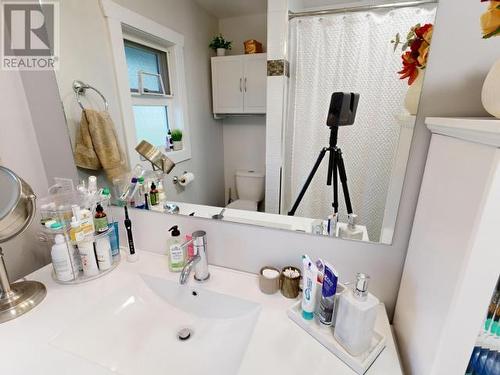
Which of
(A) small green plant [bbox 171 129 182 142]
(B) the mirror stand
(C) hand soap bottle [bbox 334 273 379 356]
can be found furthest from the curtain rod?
(B) the mirror stand

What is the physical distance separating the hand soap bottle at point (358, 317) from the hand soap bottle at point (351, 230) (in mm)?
211

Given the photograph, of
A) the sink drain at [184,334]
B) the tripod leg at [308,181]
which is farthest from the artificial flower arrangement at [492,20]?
the sink drain at [184,334]

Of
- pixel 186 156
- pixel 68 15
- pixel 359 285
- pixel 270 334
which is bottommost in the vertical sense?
pixel 270 334

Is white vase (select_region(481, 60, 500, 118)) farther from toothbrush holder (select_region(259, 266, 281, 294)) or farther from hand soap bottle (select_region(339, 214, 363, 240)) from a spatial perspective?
toothbrush holder (select_region(259, 266, 281, 294))

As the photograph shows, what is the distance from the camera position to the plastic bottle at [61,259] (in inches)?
31.9

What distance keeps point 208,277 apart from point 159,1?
0.98m

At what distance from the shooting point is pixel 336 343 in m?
0.58

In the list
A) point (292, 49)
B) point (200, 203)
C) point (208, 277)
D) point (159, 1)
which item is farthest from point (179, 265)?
point (159, 1)

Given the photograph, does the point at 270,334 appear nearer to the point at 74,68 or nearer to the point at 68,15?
the point at 74,68

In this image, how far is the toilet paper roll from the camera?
984 mm

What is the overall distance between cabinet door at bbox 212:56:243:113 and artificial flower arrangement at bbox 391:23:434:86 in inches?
18.0

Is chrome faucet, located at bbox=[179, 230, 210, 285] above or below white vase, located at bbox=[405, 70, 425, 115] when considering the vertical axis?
below

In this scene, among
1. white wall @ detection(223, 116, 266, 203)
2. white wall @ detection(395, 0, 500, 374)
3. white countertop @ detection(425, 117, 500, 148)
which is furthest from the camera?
white wall @ detection(223, 116, 266, 203)

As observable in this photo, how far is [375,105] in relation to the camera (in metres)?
0.69
